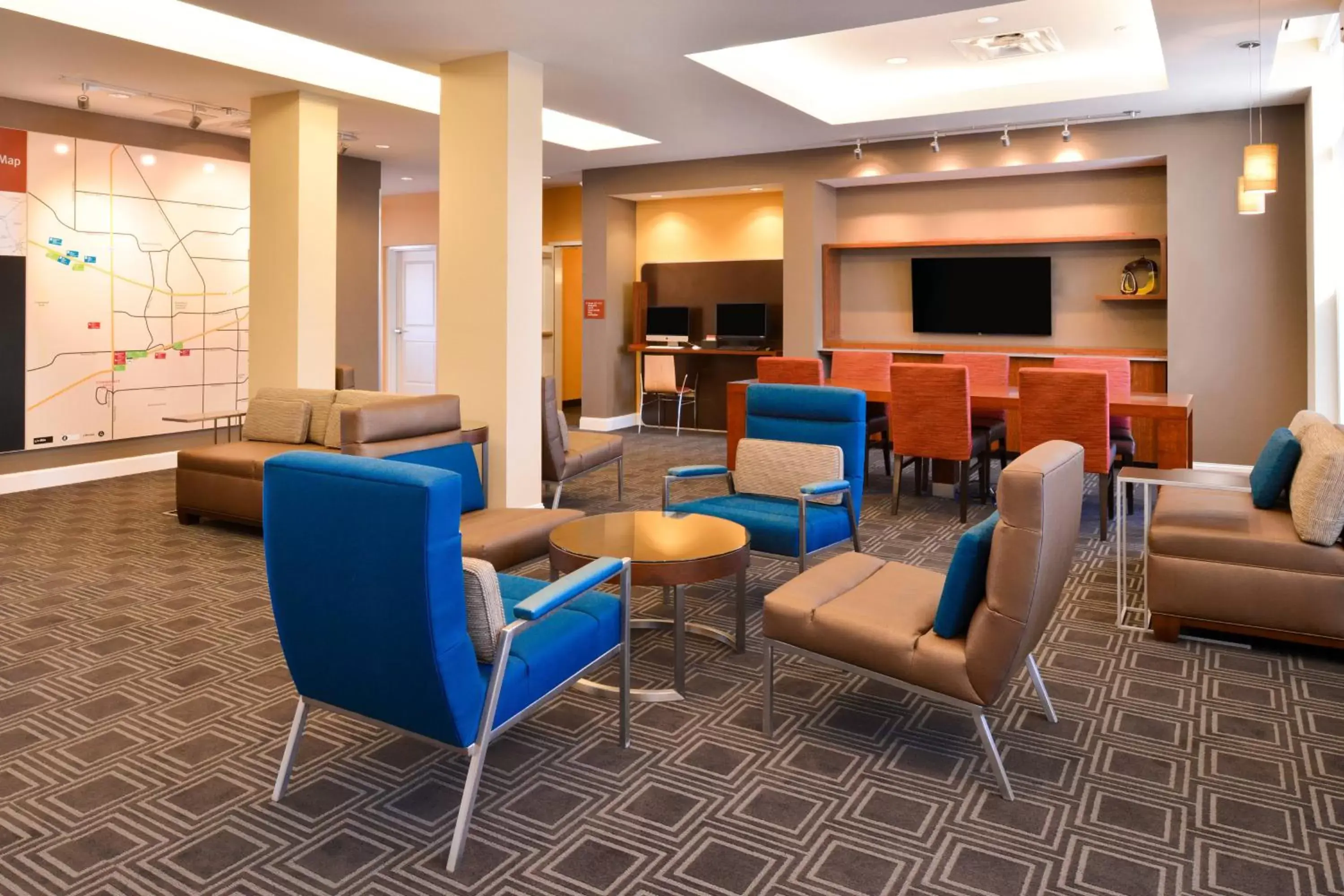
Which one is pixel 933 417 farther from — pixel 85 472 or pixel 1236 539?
pixel 85 472

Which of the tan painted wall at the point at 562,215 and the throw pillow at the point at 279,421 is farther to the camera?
the tan painted wall at the point at 562,215

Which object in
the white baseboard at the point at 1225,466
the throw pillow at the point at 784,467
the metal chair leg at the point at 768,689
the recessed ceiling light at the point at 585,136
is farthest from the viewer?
the recessed ceiling light at the point at 585,136

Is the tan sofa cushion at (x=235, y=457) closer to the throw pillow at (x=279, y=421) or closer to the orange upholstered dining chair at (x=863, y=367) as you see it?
the throw pillow at (x=279, y=421)

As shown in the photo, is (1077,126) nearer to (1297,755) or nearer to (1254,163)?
(1254,163)

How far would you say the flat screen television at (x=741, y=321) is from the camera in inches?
428

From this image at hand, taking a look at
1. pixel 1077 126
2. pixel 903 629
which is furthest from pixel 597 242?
pixel 903 629

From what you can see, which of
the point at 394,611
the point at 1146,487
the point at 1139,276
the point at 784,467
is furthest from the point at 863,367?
the point at 394,611

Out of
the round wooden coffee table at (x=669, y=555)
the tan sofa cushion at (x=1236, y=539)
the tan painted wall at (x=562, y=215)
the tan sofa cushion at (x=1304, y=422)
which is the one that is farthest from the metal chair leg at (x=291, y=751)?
the tan painted wall at (x=562, y=215)

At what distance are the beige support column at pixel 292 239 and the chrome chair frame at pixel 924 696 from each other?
5.36 meters

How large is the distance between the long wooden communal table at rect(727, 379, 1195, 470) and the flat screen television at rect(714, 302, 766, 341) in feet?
10.6

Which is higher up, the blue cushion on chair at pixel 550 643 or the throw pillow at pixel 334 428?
the throw pillow at pixel 334 428

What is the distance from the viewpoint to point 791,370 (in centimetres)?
767

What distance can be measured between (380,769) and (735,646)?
1570 mm

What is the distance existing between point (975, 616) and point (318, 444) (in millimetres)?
4863
